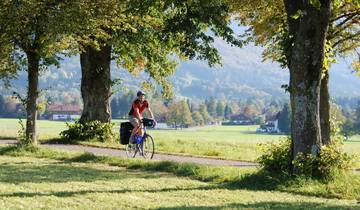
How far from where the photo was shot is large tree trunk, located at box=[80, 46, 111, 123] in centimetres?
3002

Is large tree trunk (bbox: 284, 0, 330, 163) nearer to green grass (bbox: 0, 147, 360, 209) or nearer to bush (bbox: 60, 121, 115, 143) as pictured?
green grass (bbox: 0, 147, 360, 209)

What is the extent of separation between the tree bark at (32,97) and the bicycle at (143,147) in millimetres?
4385

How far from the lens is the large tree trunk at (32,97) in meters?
22.7

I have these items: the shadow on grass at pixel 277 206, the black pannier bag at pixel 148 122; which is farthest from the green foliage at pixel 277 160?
the black pannier bag at pixel 148 122

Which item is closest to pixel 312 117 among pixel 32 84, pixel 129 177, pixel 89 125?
pixel 129 177

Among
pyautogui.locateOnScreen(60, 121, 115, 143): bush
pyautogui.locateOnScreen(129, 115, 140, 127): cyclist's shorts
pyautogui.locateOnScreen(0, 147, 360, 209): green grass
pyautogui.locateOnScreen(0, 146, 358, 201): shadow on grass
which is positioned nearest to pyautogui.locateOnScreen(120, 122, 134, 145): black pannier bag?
pyautogui.locateOnScreen(129, 115, 140, 127): cyclist's shorts

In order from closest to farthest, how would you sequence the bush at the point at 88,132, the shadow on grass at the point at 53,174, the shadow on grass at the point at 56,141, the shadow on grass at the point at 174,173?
the shadow on grass at the point at 174,173 → the shadow on grass at the point at 53,174 → the shadow on grass at the point at 56,141 → the bush at the point at 88,132

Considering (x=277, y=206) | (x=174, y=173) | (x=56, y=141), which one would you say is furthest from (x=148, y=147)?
(x=277, y=206)

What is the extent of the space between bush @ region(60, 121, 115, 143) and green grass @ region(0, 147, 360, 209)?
11.3m

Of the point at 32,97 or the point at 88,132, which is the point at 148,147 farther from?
the point at 88,132

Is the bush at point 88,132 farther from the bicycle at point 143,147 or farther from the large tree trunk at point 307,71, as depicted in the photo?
the large tree trunk at point 307,71

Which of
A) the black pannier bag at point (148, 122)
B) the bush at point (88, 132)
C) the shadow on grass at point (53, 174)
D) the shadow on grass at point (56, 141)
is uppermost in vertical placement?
the black pannier bag at point (148, 122)

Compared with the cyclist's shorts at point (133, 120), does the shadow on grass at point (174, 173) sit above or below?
below

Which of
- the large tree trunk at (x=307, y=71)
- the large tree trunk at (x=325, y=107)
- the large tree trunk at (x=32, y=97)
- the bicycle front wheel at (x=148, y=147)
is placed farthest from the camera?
the large tree trunk at (x=32, y=97)
